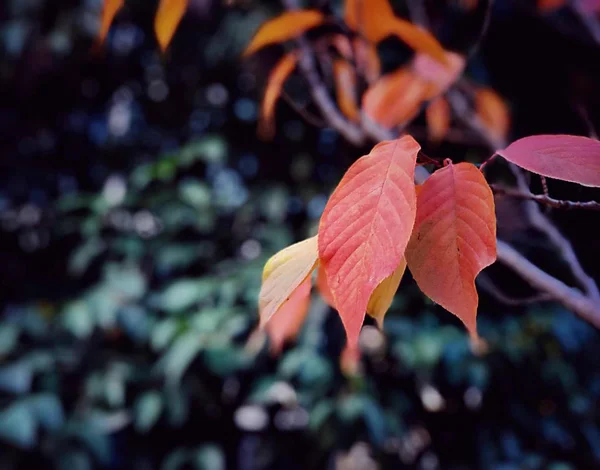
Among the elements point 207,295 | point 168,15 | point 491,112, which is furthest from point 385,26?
point 207,295

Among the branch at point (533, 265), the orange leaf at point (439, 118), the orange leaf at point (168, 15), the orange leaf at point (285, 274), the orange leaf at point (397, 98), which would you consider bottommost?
the orange leaf at point (439, 118)

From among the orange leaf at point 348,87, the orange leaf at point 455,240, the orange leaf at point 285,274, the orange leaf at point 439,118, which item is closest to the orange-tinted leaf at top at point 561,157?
the orange leaf at point 455,240

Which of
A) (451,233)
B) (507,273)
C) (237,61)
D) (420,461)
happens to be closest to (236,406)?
(420,461)

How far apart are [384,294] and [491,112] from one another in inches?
34.8

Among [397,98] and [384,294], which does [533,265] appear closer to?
[384,294]

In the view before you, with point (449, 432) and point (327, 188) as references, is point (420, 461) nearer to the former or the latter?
point (449, 432)

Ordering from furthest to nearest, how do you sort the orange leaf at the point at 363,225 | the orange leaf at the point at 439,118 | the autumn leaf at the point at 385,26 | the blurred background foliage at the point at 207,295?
1. the blurred background foliage at the point at 207,295
2. the orange leaf at the point at 439,118
3. the autumn leaf at the point at 385,26
4. the orange leaf at the point at 363,225

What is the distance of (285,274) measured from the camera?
0.33m

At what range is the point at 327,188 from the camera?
141 cm

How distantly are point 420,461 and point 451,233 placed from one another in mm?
1220

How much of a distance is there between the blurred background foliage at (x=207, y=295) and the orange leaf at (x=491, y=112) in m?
0.09

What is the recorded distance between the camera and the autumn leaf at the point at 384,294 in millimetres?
355

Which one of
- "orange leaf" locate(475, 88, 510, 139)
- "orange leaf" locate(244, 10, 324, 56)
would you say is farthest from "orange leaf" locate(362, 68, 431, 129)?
"orange leaf" locate(475, 88, 510, 139)

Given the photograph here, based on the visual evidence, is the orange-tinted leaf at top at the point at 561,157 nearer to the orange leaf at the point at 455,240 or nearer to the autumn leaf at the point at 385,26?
the orange leaf at the point at 455,240
